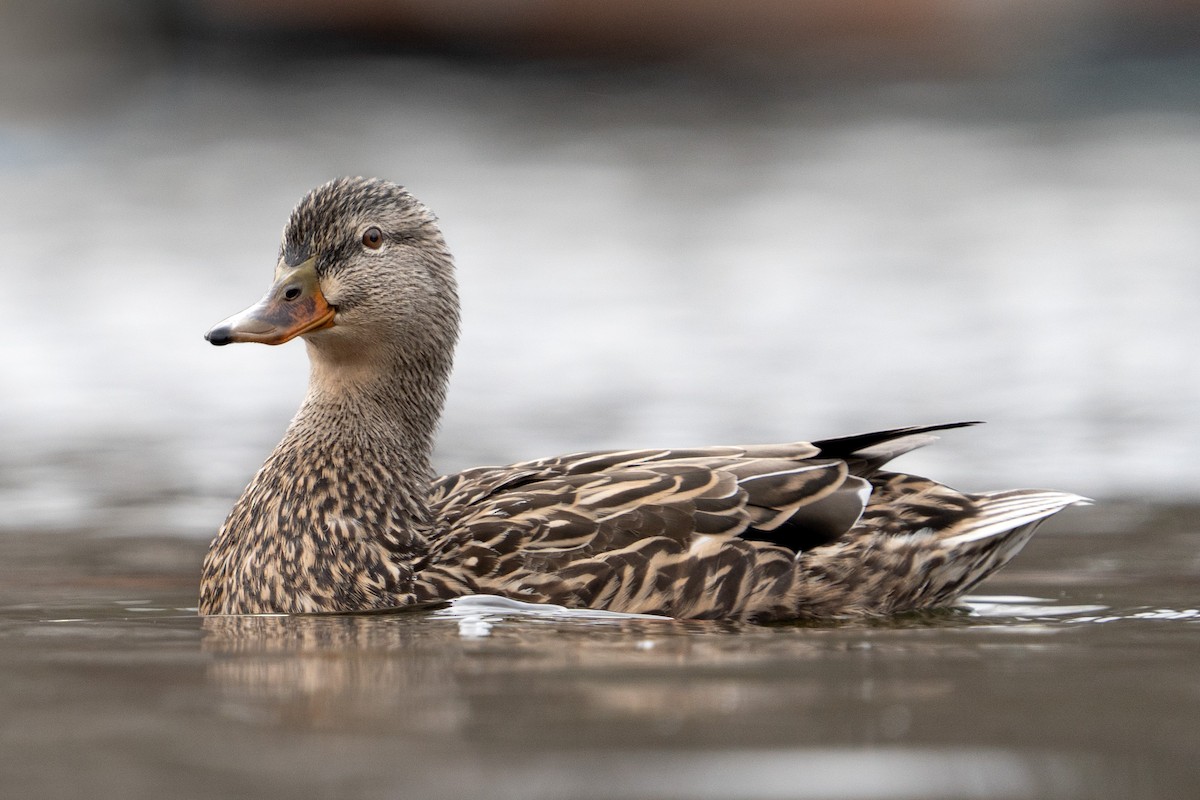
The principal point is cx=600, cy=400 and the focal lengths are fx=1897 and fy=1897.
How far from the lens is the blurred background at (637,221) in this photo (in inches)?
416

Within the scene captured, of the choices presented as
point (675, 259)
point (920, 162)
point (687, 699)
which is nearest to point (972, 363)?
point (675, 259)

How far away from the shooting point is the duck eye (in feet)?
22.4

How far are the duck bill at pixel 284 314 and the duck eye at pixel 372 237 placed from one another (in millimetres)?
224

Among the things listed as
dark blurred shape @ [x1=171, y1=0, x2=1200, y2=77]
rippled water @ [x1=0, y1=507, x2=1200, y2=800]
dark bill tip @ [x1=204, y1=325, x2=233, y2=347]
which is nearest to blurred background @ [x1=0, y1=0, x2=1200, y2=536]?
dark blurred shape @ [x1=171, y1=0, x2=1200, y2=77]

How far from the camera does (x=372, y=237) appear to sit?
6844 mm

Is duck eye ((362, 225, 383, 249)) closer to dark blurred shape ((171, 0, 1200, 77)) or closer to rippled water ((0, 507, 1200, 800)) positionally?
rippled water ((0, 507, 1200, 800))

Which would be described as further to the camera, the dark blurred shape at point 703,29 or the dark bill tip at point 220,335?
the dark blurred shape at point 703,29

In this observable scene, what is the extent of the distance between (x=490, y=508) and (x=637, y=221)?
13.9 metres

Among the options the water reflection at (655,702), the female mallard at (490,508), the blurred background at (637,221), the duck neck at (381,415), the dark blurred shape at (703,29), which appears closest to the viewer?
the water reflection at (655,702)

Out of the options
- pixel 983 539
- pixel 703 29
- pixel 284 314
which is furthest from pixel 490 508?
pixel 703 29

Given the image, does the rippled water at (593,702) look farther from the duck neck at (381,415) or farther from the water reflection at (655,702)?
the duck neck at (381,415)

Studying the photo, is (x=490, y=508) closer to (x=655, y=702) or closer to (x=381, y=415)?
(x=381, y=415)

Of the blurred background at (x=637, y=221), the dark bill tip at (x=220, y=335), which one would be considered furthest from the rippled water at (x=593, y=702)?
the blurred background at (x=637, y=221)

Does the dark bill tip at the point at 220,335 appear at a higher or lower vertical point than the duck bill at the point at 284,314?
lower
